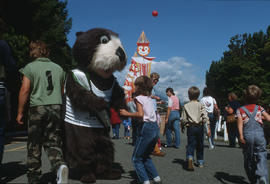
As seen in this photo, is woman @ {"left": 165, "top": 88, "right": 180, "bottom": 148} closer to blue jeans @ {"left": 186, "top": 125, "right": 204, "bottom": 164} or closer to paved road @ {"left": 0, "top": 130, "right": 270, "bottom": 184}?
paved road @ {"left": 0, "top": 130, "right": 270, "bottom": 184}

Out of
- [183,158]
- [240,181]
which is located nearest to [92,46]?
[240,181]

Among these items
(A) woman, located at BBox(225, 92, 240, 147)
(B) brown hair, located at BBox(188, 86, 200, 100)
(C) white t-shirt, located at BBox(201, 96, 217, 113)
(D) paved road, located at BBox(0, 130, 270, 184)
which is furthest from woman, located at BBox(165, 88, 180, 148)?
(B) brown hair, located at BBox(188, 86, 200, 100)

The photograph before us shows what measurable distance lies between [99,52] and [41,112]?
3.76 ft

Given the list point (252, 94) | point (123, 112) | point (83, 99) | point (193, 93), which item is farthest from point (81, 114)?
point (252, 94)

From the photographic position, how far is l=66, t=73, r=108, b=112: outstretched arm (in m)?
3.76

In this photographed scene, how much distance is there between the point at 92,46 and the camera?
4.06m

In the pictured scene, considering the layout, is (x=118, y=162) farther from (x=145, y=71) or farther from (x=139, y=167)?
(x=145, y=71)

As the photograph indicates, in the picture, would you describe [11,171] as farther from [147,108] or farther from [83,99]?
[147,108]

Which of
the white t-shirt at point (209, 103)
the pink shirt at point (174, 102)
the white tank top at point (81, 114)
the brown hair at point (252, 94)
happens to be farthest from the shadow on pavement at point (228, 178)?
the white t-shirt at point (209, 103)

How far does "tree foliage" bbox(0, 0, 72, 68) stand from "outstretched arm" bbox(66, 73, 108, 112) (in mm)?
8133

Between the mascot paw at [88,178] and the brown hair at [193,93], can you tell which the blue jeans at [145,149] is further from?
the brown hair at [193,93]

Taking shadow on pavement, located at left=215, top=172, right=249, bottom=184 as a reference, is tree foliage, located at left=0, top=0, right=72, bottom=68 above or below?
above

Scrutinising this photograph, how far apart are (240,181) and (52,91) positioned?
122 inches

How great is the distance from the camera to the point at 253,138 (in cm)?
390
